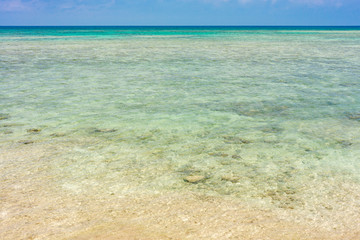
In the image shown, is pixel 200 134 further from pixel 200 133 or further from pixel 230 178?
pixel 230 178

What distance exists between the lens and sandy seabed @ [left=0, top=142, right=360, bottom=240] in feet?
5.77

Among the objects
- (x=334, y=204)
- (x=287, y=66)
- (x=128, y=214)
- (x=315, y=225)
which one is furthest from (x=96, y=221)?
(x=287, y=66)

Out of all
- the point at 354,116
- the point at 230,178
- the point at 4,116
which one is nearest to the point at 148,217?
the point at 230,178

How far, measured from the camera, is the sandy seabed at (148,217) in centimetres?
176

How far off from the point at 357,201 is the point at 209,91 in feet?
12.1

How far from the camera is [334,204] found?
2070 millimetres

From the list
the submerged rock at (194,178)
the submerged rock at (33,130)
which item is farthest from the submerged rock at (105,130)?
the submerged rock at (194,178)

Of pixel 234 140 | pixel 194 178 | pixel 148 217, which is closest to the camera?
pixel 148 217

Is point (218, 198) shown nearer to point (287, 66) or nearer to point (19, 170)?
point (19, 170)

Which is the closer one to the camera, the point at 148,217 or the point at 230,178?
the point at 148,217

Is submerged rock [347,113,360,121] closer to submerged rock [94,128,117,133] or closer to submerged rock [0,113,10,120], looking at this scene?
submerged rock [94,128,117,133]

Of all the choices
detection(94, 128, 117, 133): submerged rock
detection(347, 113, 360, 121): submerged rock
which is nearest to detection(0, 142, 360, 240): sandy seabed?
detection(94, 128, 117, 133): submerged rock

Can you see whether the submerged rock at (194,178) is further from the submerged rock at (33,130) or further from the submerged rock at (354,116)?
the submerged rock at (354,116)

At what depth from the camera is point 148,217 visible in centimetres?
192
